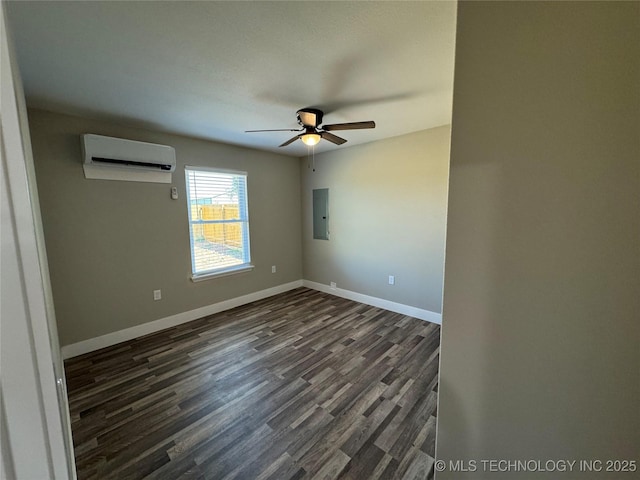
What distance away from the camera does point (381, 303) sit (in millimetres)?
3879

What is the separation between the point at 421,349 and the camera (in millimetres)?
2734

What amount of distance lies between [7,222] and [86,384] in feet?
9.16

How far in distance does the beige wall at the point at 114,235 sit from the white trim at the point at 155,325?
61 millimetres

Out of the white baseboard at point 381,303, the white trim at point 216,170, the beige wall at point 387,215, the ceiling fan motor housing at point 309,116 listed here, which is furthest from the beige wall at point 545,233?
the white trim at point 216,170

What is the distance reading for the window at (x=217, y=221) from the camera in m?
3.50

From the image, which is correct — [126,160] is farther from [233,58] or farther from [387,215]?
[387,215]

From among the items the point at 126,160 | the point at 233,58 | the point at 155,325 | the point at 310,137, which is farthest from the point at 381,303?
the point at 126,160

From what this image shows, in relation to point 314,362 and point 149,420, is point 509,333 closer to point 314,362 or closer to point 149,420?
point 314,362

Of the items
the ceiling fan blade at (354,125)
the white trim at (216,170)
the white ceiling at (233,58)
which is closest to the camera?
the white ceiling at (233,58)

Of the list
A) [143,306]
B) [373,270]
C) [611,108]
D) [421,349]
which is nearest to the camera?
[611,108]

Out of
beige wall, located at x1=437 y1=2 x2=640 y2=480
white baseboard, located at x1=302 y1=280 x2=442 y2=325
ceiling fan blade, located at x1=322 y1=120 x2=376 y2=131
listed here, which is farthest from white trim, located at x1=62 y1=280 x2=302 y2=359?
beige wall, located at x1=437 y1=2 x2=640 y2=480

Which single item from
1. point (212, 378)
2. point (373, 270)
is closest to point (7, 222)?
point (212, 378)

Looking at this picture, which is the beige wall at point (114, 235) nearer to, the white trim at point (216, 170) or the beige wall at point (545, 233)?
the white trim at point (216, 170)

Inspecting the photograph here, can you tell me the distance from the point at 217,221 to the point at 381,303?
9.07 feet
